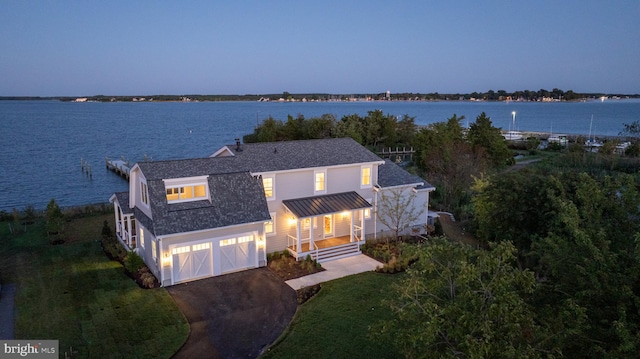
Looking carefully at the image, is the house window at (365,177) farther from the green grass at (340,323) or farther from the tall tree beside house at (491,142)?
the tall tree beside house at (491,142)

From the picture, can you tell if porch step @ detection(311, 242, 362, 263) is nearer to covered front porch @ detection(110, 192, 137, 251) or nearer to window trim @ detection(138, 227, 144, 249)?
window trim @ detection(138, 227, 144, 249)

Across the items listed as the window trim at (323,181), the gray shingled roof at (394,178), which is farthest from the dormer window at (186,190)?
the gray shingled roof at (394,178)

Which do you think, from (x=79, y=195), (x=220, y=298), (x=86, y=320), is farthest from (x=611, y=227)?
(x=79, y=195)

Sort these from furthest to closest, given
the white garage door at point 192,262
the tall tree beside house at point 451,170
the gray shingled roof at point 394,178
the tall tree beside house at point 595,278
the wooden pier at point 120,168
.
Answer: the wooden pier at point 120,168
the tall tree beside house at point 451,170
the gray shingled roof at point 394,178
the white garage door at point 192,262
the tall tree beside house at point 595,278

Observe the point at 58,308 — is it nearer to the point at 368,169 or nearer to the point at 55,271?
the point at 55,271

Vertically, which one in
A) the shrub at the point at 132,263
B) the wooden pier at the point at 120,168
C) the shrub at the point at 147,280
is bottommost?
the wooden pier at the point at 120,168

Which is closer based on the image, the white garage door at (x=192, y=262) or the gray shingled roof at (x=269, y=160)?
the white garage door at (x=192, y=262)
